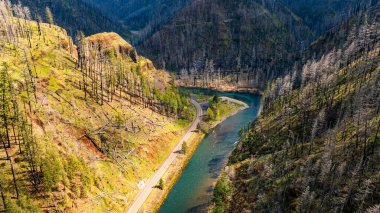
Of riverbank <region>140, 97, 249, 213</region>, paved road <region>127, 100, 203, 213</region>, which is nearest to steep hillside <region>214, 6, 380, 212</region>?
riverbank <region>140, 97, 249, 213</region>

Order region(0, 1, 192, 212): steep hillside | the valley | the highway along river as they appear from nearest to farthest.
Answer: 1. the valley
2. region(0, 1, 192, 212): steep hillside
3. the highway along river

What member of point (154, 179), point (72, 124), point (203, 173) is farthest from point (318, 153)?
point (72, 124)

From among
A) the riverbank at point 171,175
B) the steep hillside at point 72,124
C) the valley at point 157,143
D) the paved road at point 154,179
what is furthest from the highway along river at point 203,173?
the steep hillside at point 72,124

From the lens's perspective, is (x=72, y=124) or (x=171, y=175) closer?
(x=72, y=124)

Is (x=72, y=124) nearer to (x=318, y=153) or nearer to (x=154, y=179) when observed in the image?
(x=154, y=179)

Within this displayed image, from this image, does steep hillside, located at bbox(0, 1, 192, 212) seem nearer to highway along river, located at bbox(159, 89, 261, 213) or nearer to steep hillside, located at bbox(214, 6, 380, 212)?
highway along river, located at bbox(159, 89, 261, 213)
